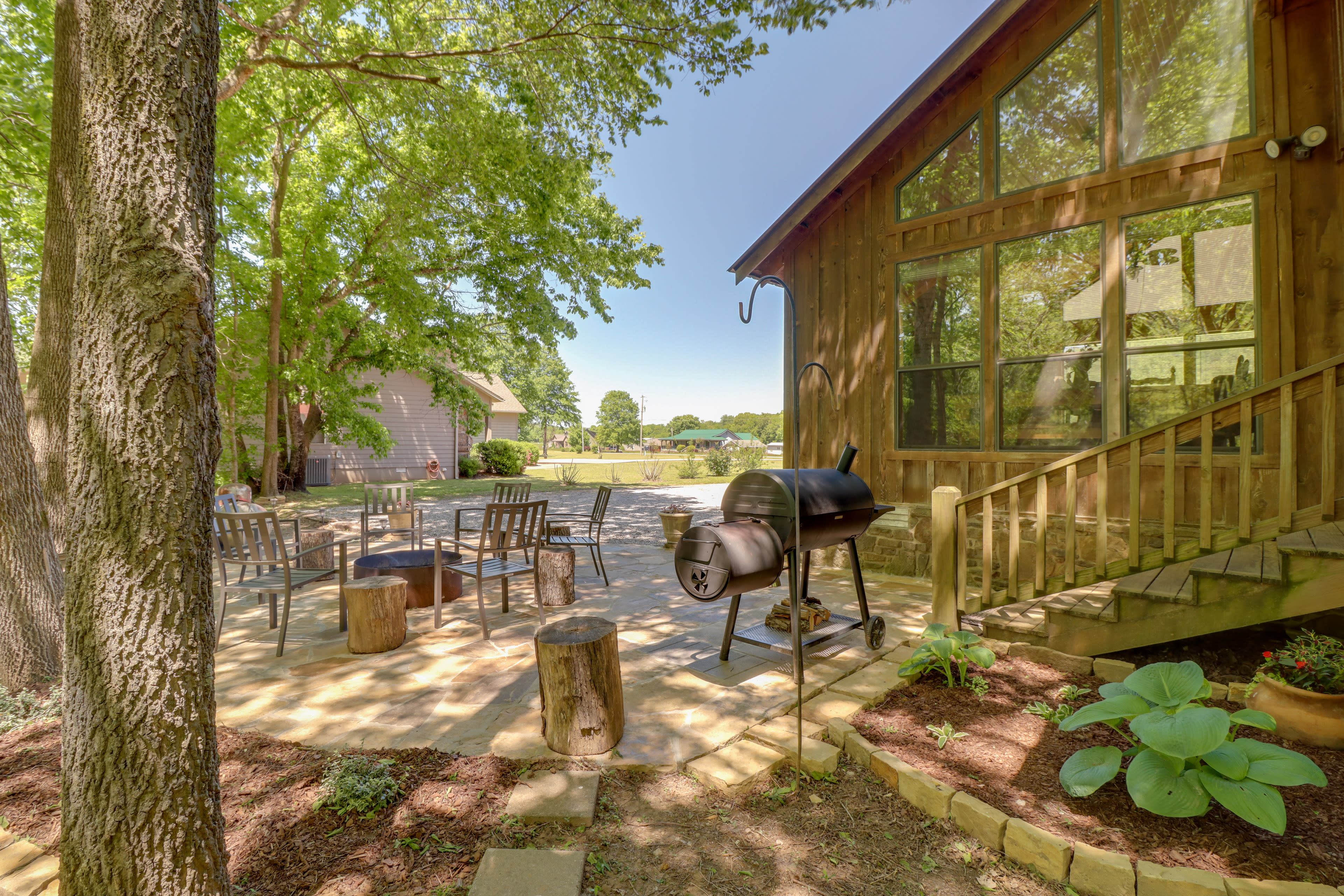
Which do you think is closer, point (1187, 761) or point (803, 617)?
point (1187, 761)

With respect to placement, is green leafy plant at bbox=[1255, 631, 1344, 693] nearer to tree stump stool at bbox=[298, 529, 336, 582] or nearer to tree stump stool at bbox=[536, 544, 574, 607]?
tree stump stool at bbox=[536, 544, 574, 607]

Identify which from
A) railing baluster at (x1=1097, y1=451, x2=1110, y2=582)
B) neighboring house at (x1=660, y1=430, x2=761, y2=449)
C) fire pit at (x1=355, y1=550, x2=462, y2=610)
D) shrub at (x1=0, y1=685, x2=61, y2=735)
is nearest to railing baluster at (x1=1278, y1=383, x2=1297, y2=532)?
railing baluster at (x1=1097, y1=451, x2=1110, y2=582)

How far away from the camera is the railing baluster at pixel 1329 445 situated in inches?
119

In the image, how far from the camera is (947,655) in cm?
328

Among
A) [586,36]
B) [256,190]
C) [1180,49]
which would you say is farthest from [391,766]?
[256,190]

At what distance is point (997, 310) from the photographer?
19.1 ft

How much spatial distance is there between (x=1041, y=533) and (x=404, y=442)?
69.6ft

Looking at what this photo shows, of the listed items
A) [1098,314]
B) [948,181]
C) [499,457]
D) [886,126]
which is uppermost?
[886,126]

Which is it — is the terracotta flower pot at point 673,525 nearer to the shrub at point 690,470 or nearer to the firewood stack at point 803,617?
the firewood stack at point 803,617

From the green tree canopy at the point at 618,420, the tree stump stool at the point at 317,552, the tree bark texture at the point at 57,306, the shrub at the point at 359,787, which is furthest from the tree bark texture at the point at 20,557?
the green tree canopy at the point at 618,420

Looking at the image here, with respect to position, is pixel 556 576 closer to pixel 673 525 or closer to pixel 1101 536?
→ pixel 673 525

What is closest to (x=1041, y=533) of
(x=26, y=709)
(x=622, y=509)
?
(x=26, y=709)

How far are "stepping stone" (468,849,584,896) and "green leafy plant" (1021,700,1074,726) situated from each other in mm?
2443

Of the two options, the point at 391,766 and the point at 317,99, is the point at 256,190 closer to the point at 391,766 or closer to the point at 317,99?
the point at 317,99
